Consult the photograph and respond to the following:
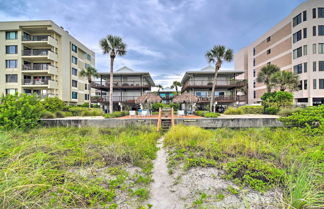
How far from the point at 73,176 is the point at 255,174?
4.80 m

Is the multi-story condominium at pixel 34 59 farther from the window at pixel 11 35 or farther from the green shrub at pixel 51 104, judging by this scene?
the green shrub at pixel 51 104

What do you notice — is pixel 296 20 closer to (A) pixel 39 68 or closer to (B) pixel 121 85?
(B) pixel 121 85

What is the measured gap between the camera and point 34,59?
26453 millimetres

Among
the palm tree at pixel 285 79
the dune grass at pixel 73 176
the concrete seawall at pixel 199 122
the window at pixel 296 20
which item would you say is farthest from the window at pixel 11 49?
the window at pixel 296 20

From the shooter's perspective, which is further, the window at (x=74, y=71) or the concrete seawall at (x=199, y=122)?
the window at (x=74, y=71)

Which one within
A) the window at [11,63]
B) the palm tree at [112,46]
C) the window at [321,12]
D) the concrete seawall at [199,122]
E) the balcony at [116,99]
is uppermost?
the window at [321,12]

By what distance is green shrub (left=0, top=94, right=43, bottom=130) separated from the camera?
951 centimetres

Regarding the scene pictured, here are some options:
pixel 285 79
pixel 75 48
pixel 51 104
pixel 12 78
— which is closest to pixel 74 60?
pixel 75 48

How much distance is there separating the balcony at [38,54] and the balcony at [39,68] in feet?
4.72

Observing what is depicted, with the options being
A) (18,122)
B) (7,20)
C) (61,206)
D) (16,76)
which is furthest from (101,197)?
(7,20)

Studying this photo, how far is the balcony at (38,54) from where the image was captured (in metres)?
25.7

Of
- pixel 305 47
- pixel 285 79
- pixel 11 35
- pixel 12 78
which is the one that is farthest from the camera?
pixel 11 35

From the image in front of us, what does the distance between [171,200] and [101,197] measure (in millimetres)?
1622

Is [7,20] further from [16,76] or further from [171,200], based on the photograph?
[171,200]
